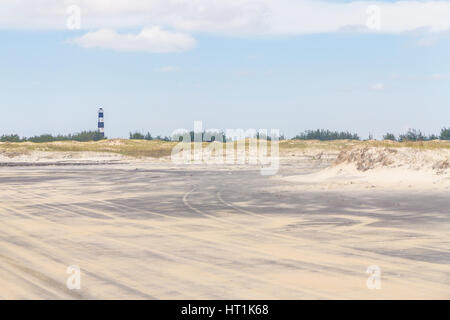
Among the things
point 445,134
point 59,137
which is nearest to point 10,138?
point 59,137

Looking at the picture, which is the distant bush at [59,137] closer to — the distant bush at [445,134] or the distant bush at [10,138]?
the distant bush at [10,138]

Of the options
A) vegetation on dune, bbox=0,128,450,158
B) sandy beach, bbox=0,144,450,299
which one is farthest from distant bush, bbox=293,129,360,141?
sandy beach, bbox=0,144,450,299

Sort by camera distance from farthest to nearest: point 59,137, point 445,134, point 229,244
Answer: point 59,137 < point 445,134 < point 229,244

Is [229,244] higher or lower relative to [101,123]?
lower

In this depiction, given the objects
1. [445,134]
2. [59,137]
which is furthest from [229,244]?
[59,137]

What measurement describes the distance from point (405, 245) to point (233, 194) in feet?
40.7

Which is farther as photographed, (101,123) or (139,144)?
(101,123)

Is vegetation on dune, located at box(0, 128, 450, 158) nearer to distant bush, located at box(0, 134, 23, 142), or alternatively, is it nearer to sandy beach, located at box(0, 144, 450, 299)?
distant bush, located at box(0, 134, 23, 142)

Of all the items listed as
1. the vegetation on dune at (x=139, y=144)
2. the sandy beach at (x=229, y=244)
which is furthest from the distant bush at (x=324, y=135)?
the sandy beach at (x=229, y=244)

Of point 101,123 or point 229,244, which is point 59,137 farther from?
point 229,244

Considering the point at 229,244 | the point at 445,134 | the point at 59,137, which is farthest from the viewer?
the point at 59,137

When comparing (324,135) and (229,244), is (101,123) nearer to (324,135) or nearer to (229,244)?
(324,135)
